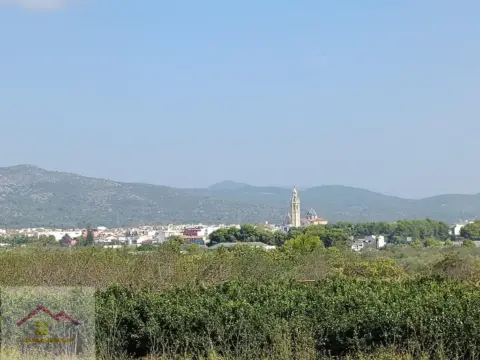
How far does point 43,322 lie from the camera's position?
10.4 metres

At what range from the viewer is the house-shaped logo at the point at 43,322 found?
10088 mm

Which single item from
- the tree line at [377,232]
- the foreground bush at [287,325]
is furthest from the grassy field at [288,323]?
the tree line at [377,232]

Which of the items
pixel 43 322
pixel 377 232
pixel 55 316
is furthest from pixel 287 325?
pixel 377 232

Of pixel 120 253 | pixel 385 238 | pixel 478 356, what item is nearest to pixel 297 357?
pixel 478 356

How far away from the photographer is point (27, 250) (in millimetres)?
20031

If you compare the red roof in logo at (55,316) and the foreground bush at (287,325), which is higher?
the red roof in logo at (55,316)

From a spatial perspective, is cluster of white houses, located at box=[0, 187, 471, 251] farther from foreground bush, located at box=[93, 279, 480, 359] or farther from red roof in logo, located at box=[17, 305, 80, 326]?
red roof in logo, located at box=[17, 305, 80, 326]

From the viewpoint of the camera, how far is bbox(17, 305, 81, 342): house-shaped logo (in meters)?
10.1

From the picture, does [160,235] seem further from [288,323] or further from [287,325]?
[287,325]

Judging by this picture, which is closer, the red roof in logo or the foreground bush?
the foreground bush

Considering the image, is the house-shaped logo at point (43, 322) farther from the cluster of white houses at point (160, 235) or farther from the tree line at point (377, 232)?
the tree line at point (377, 232)

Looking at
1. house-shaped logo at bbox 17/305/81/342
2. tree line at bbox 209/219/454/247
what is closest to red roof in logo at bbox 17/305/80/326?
house-shaped logo at bbox 17/305/81/342

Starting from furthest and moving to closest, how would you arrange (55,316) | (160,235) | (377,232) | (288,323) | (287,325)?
(377,232) < (160,235) < (288,323) < (287,325) < (55,316)

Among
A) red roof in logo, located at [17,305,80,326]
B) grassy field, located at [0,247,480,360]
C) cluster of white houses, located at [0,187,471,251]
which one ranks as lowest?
cluster of white houses, located at [0,187,471,251]
